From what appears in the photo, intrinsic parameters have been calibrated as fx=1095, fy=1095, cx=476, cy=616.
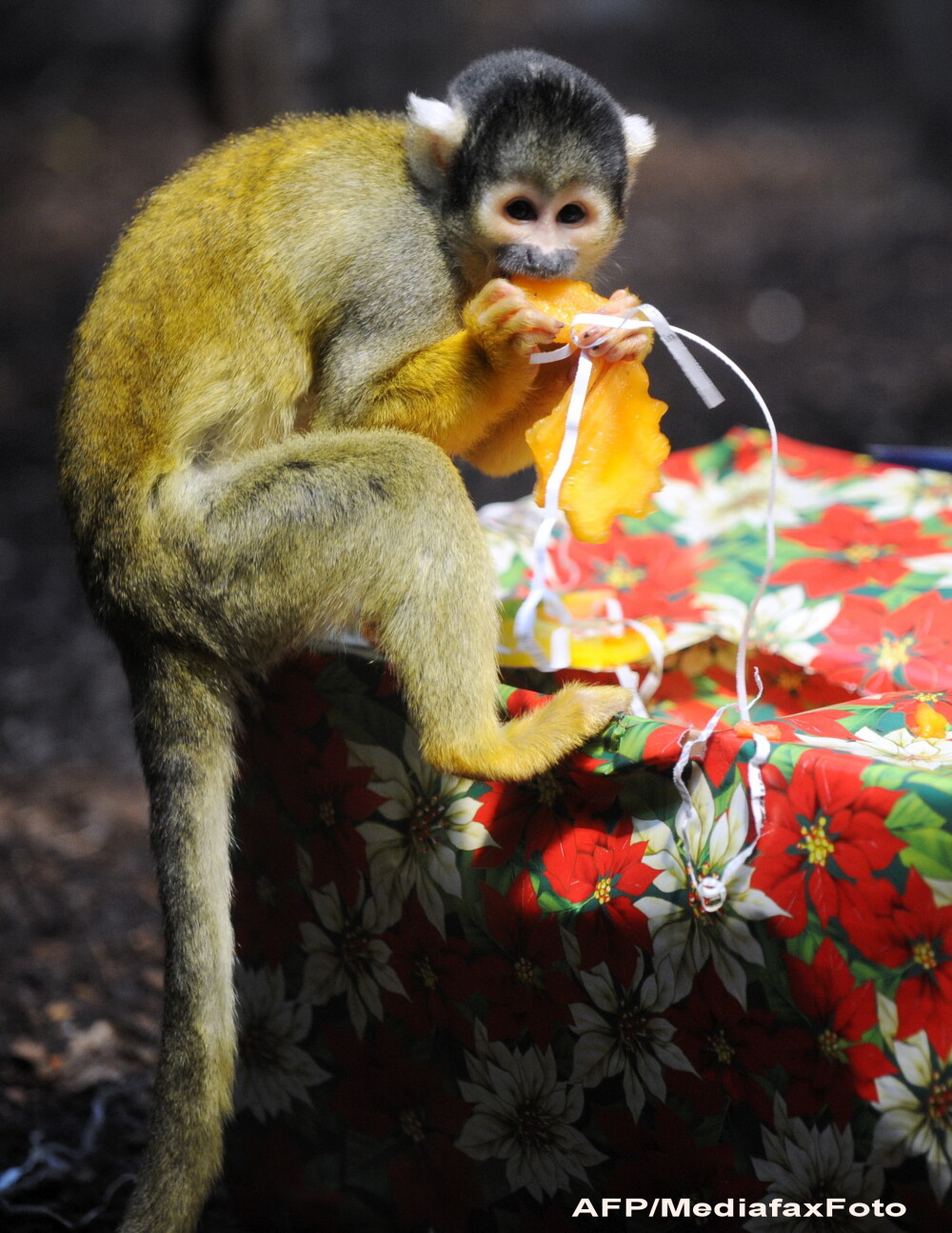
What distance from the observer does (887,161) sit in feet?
24.1

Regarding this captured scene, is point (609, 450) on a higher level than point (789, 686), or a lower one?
higher

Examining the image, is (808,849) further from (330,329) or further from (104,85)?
(104,85)

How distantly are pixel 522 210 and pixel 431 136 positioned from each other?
0.66ft

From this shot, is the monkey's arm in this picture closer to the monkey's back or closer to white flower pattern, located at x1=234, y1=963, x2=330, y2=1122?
the monkey's back

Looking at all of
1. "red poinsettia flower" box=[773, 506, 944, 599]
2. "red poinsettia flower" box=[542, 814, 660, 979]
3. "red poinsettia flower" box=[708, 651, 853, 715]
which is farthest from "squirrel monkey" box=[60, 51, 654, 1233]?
"red poinsettia flower" box=[773, 506, 944, 599]

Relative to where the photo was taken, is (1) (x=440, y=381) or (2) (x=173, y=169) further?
(2) (x=173, y=169)

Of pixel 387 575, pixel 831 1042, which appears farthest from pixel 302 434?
pixel 831 1042

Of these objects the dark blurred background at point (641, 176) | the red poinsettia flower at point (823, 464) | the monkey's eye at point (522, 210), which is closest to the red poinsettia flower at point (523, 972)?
the monkey's eye at point (522, 210)

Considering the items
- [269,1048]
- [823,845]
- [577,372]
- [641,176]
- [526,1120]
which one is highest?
[577,372]

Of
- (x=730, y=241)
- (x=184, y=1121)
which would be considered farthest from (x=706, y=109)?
(x=184, y=1121)

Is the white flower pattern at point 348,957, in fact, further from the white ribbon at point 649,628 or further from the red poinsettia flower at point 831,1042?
the red poinsettia flower at point 831,1042

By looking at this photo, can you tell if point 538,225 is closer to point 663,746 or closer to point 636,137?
point 636,137

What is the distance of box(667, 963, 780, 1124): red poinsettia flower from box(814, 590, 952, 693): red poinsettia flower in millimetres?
693

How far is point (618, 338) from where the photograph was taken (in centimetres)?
160
